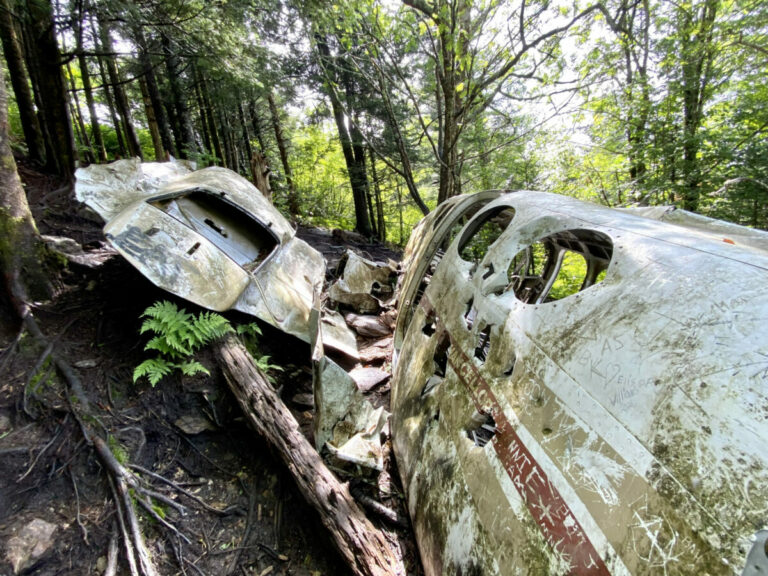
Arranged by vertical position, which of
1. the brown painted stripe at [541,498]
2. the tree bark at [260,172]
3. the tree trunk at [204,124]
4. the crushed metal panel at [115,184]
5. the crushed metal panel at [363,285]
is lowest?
the crushed metal panel at [363,285]

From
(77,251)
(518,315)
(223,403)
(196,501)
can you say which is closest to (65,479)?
(196,501)

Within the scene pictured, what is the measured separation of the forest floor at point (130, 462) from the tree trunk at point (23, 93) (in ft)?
20.8

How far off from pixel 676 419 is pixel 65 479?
10.5ft

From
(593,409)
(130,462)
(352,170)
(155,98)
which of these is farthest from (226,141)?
(593,409)

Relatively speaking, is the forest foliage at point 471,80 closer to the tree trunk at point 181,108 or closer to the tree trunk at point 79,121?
the tree trunk at point 181,108

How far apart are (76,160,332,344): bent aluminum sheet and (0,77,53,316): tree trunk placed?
57 cm

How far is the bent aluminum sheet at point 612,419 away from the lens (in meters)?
0.82

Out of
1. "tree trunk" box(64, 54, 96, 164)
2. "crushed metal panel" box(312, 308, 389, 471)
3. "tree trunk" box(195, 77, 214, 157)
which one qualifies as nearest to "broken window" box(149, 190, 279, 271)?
"crushed metal panel" box(312, 308, 389, 471)

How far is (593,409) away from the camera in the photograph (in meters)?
1.13

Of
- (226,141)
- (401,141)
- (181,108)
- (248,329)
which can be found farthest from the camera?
(226,141)

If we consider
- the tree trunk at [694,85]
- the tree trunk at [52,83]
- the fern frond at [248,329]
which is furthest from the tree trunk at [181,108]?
the tree trunk at [694,85]

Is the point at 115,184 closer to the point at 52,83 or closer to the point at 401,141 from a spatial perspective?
the point at 52,83

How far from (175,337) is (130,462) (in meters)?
0.94

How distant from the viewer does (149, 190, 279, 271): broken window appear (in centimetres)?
388
